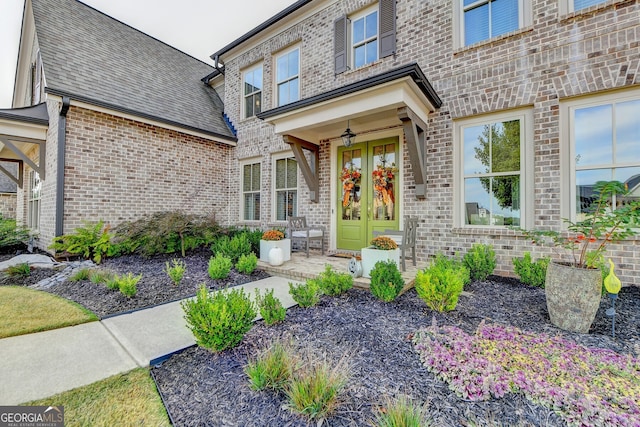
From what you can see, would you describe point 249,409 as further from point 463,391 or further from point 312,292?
point 312,292

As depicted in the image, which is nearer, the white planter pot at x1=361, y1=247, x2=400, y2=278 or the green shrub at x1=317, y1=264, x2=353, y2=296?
the green shrub at x1=317, y1=264, x2=353, y2=296

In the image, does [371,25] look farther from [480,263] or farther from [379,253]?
[480,263]

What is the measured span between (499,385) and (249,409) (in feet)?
4.83

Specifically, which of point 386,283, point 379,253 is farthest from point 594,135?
point 386,283

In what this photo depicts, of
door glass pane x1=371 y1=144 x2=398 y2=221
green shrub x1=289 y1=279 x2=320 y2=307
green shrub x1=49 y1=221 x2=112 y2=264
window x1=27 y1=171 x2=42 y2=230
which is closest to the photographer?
green shrub x1=289 y1=279 x2=320 y2=307

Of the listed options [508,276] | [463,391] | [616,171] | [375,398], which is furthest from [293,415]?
[616,171]

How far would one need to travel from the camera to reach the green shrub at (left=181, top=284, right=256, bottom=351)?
2020 millimetres

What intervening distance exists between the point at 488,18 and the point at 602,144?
262 centimetres

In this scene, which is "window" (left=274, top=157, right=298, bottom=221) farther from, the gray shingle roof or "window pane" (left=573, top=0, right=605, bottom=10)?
"window pane" (left=573, top=0, right=605, bottom=10)

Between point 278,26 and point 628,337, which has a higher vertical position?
point 278,26

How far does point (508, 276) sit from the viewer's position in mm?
4160

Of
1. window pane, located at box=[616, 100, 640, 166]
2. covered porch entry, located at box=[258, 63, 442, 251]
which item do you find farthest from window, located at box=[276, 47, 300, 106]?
window pane, located at box=[616, 100, 640, 166]

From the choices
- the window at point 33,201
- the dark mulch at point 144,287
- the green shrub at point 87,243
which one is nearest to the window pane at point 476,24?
the dark mulch at point 144,287

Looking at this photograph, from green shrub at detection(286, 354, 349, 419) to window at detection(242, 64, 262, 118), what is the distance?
7438 millimetres
